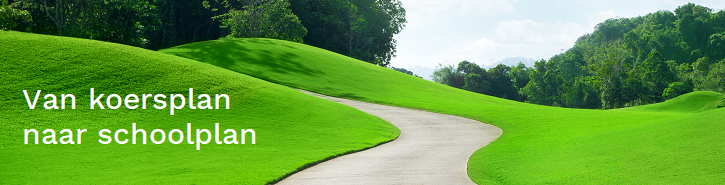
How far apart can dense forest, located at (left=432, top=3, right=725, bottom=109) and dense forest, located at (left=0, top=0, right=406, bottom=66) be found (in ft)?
95.6

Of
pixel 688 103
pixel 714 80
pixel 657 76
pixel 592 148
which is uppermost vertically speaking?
→ pixel 657 76

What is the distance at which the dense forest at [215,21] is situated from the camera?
4109 centimetres

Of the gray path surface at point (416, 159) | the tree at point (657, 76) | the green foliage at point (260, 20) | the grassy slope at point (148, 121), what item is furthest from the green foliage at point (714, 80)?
the grassy slope at point (148, 121)

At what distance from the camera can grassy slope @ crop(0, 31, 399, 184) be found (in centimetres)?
1309

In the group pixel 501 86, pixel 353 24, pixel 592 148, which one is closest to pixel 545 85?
pixel 501 86

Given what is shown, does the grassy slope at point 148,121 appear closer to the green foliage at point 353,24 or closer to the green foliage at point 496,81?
the green foliage at point 353,24

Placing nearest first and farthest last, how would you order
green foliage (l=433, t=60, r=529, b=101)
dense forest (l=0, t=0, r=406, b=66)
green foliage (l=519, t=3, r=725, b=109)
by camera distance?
1. dense forest (l=0, t=0, r=406, b=66)
2. green foliage (l=519, t=3, r=725, b=109)
3. green foliage (l=433, t=60, r=529, b=101)

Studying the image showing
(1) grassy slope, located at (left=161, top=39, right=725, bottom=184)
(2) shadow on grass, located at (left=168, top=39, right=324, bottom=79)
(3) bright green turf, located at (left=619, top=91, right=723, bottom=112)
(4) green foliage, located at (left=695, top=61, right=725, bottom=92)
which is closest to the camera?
(1) grassy slope, located at (left=161, top=39, right=725, bottom=184)

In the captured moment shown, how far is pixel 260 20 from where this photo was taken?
62750 millimetres

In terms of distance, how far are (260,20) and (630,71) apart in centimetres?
6500

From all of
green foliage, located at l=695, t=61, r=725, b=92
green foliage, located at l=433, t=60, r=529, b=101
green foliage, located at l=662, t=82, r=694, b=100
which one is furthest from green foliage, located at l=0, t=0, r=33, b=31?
green foliage, located at l=695, t=61, r=725, b=92

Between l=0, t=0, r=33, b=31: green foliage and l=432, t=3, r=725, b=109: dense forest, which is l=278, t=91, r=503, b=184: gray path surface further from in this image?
l=432, t=3, r=725, b=109: dense forest

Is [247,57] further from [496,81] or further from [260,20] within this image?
[496,81]

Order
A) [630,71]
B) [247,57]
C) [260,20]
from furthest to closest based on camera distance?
[630,71], [260,20], [247,57]
